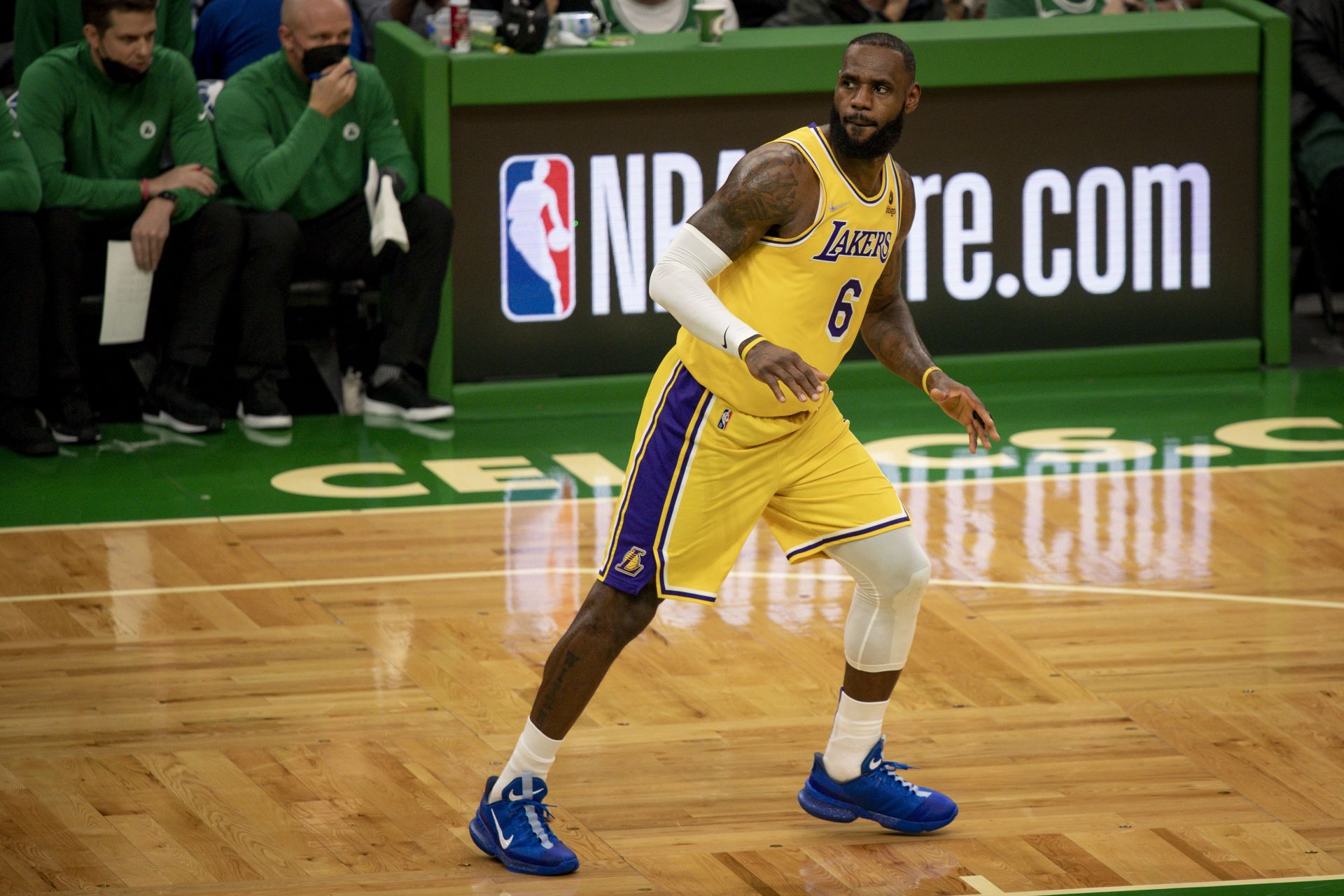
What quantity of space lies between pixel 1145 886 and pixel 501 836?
4.50ft

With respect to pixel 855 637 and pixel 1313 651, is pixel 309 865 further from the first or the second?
pixel 1313 651

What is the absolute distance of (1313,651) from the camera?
6004mm

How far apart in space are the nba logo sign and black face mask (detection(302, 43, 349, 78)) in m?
0.90

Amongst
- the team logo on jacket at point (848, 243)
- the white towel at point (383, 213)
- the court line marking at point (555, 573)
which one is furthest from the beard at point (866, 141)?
the white towel at point (383, 213)

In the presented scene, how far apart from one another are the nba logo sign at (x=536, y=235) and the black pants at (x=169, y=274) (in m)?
1.22

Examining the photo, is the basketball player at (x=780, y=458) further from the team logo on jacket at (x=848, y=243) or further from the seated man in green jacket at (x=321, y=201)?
the seated man in green jacket at (x=321, y=201)

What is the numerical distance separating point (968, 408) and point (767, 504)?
0.50 meters

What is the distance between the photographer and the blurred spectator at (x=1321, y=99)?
10195 mm

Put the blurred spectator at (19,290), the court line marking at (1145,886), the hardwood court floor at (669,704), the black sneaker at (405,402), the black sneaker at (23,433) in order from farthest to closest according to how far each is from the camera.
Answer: the black sneaker at (405,402), the black sneaker at (23,433), the blurred spectator at (19,290), the hardwood court floor at (669,704), the court line marking at (1145,886)

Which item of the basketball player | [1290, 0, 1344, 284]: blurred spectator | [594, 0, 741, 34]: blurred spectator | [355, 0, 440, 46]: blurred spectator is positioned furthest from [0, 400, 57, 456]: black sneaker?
[1290, 0, 1344, 284]: blurred spectator

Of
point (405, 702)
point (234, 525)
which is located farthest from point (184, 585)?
point (405, 702)

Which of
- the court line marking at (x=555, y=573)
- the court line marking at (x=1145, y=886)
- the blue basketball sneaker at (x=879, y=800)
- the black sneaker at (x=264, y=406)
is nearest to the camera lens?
the court line marking at (x=1145, y=886)

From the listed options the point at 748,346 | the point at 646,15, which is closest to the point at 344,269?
the point at 646,15

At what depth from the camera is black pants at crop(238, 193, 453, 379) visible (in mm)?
8852
